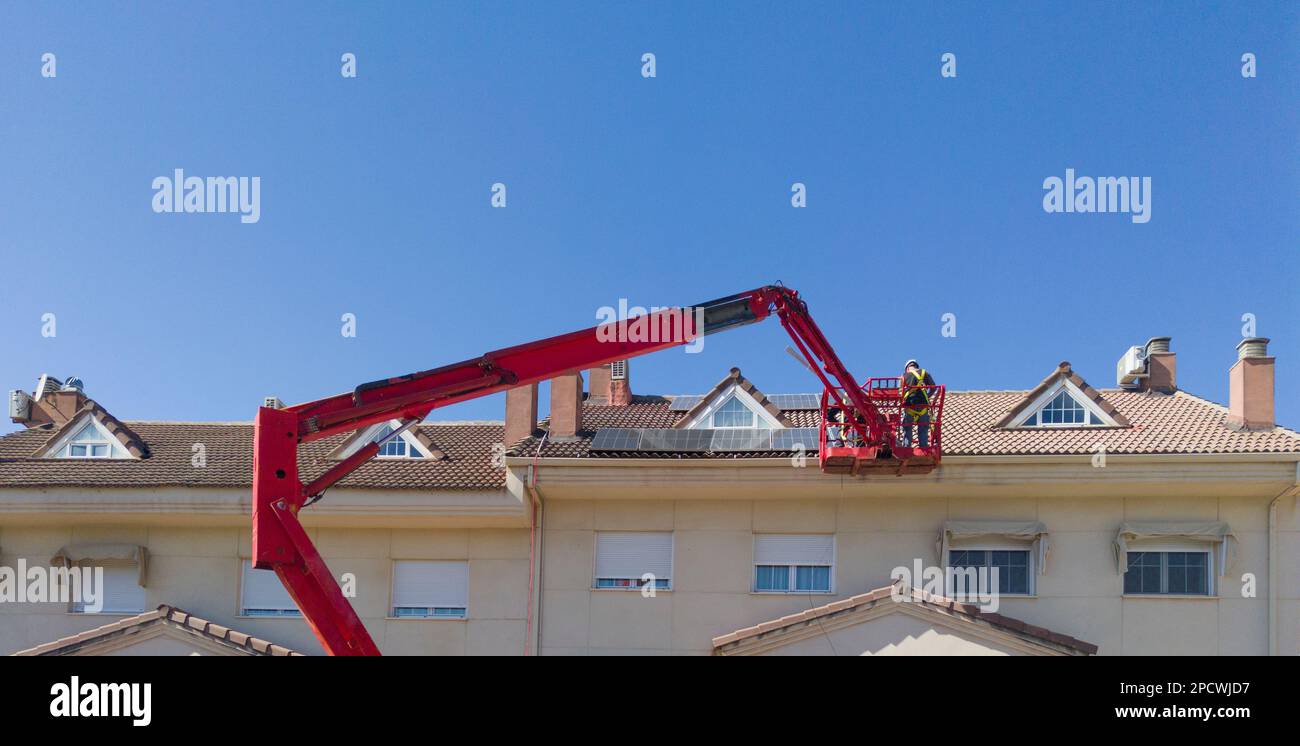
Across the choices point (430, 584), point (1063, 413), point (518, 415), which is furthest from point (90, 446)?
point (1063, 413)

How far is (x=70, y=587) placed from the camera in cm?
2252

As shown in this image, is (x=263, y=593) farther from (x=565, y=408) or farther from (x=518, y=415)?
(x=565, y=408)

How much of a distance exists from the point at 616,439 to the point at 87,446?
11.9 metres

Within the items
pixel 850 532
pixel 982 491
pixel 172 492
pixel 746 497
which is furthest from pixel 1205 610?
pixel 172 492

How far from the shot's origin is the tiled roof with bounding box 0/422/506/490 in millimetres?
22203

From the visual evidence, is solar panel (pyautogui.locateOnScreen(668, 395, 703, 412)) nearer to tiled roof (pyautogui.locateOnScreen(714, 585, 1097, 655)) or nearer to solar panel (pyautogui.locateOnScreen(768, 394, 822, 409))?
solar panel (pyautogui.locateOnScreen(768, 394, 822, 409))

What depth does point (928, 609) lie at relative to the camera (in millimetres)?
19125

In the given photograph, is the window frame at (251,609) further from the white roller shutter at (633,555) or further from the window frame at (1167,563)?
the window frame at (1167,563)

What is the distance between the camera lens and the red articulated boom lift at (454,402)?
15469 mm

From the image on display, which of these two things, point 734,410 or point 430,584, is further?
point 734,410

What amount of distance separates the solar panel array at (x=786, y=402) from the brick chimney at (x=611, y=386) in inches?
52.6
